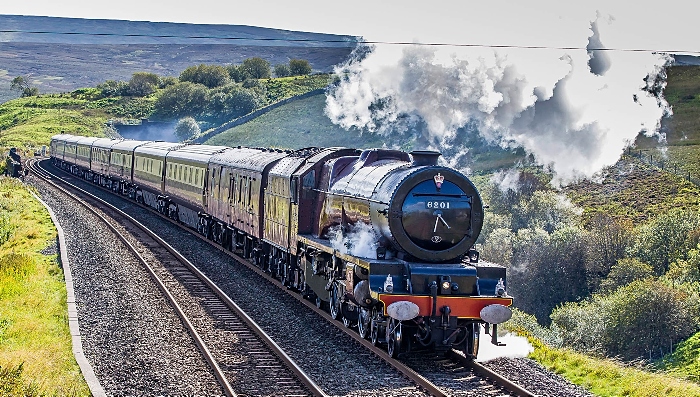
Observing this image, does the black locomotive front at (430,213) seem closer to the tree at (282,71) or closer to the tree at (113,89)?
the tree at (113,89)

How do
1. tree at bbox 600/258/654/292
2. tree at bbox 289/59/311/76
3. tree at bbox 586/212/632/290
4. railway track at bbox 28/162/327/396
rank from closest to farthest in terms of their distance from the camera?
railway track at bbox 28/162/327/396, tree at bbox 600/258/654/292, tree at bbox 586/212/632/290, tree at bbox 289/59/311/76

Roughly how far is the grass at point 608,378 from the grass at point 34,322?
6869 mm

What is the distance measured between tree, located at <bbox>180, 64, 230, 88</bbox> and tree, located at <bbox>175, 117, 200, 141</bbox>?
126 feet

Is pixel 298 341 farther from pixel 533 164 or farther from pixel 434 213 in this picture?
pixel 533 164

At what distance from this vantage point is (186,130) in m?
99.8

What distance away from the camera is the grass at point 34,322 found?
422 inches

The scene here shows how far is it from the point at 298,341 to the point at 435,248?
2.99 m

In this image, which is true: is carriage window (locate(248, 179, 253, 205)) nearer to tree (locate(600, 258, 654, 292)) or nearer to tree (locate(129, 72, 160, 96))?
tree (locate(600, 258, 654, 292))

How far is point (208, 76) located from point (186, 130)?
4413 centimetres

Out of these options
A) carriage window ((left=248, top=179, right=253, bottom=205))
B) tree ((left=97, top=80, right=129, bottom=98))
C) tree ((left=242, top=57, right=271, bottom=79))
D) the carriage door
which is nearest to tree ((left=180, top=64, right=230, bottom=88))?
tree ((left=242, top=57, right=271, bottom=79))

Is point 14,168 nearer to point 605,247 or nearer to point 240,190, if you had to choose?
point 240,190

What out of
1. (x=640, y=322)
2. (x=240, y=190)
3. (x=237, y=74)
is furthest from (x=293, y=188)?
(x=237, y=74)

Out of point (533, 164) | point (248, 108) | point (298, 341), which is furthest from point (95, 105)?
point (298, 341)

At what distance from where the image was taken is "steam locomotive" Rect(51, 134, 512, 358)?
12.7m
